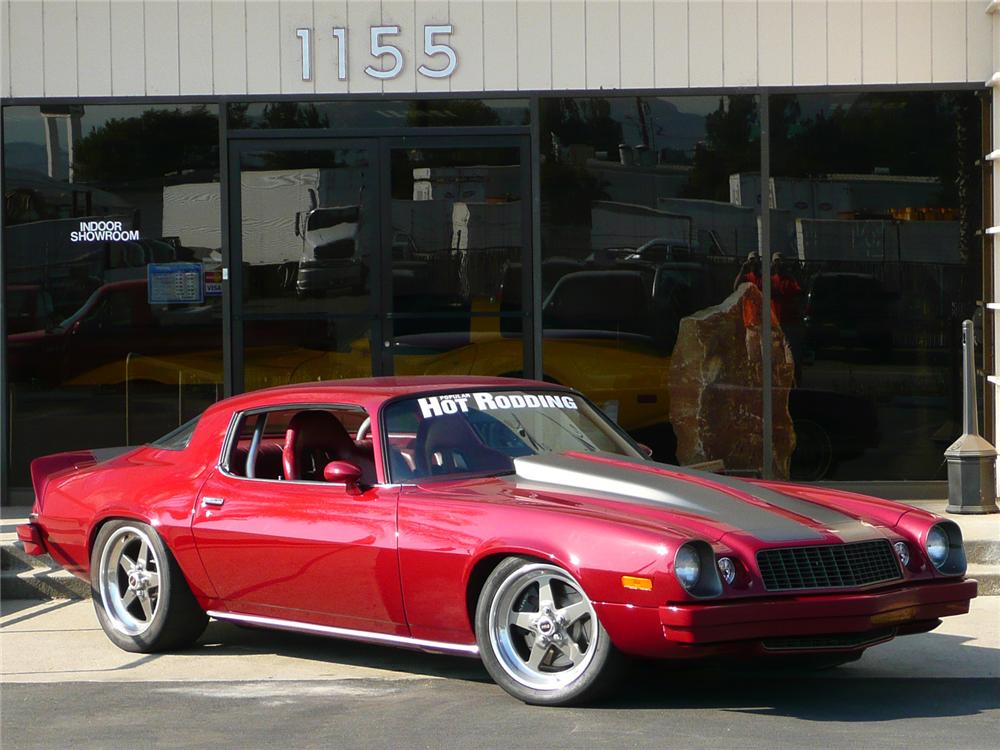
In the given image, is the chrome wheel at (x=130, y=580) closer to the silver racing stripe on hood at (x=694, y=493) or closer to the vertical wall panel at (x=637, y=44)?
the silver racing stripe on hood at (x=694, y=493)

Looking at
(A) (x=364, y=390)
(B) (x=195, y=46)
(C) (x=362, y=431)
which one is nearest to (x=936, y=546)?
(A) (x=364, y=390)

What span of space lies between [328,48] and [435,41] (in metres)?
0.82

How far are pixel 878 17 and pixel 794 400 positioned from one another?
298cm

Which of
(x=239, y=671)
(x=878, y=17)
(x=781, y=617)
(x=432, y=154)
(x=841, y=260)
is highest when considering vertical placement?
(x=878, y=17)

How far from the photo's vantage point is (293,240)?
12.1 meters

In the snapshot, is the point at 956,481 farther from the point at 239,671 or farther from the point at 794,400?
the point at 239,671

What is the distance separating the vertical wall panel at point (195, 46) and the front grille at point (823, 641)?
7567 mm

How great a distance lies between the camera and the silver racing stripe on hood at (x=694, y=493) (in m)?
6.30

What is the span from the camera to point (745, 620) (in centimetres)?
591

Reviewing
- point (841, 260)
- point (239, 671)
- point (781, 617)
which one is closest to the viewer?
point (781, 617)

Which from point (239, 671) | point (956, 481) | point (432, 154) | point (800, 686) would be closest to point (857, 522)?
point (800, 686)

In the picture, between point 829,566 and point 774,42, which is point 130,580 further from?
point 774,42

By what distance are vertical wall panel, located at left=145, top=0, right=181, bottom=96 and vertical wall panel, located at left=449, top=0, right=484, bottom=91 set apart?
213 cm

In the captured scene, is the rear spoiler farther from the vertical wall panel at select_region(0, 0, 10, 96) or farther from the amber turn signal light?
the vertical wall panel at select_region(0, 0, 10, 96)
